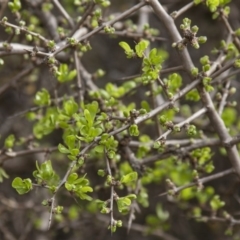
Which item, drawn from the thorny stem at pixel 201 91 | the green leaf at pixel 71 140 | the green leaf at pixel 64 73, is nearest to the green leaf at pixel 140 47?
the thorny stem at pixel 201 91

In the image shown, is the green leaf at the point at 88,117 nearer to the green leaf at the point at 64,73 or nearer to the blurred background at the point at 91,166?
the green leaf at the point at 64,73

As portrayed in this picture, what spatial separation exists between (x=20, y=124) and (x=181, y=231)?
0.92m

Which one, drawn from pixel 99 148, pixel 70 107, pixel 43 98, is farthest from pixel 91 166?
pixel 99 148

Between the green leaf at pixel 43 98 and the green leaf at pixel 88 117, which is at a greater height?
the green leaf at pixel 43 98

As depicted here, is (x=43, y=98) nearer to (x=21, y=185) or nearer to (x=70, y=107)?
(x=70, y=107)

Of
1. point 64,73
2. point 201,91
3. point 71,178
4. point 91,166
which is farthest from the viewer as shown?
point 91,166

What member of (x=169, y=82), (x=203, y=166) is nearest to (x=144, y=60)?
(x=169, y=82)

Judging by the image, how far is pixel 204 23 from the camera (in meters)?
2.82

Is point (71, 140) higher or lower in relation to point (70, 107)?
lower

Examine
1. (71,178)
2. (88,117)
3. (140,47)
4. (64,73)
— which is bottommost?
(71,178)

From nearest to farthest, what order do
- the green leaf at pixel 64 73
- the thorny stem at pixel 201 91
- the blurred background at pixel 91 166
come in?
the thorny stem at pixel 201 91, the green leaf at pixel 64 73, the blurred background at pixel 91 166

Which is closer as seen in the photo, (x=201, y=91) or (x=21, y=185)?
(x=21, y=185)

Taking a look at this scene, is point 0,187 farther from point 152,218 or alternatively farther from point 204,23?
point 204,23

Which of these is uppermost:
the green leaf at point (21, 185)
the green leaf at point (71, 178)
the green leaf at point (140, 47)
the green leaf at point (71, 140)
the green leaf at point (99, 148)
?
the green leaf at point (140, 47)
